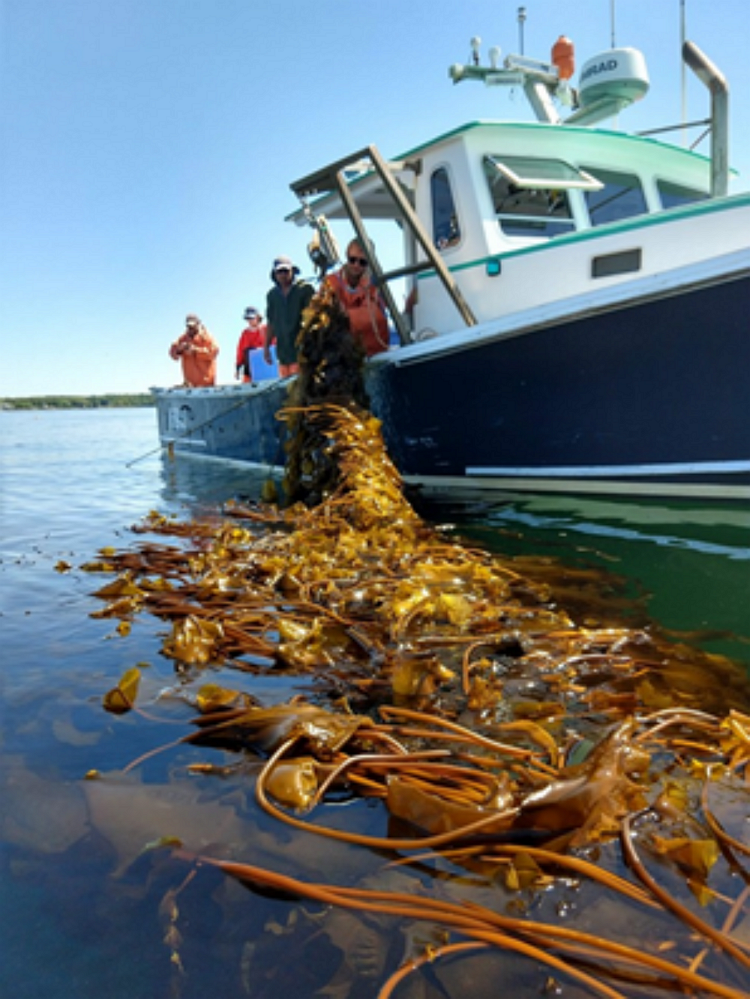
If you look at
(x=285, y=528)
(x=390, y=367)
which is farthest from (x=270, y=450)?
(x=285, y=528)

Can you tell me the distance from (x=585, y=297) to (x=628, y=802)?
4.18 meters

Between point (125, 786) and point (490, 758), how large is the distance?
3.40 feet

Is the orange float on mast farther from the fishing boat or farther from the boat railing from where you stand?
the boat railing

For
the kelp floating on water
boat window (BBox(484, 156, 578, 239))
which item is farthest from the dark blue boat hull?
the kelp floating on water

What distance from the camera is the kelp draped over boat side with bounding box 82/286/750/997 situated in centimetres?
141

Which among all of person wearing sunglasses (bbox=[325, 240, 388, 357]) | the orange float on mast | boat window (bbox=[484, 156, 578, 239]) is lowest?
person wearing sunglasses (bbox=[325, 240, 388, 357])

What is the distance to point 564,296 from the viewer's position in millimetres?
5918

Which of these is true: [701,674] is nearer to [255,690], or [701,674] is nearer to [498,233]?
[255,690]

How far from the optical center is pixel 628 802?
182 cm

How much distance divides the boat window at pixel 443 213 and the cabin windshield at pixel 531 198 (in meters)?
0.40

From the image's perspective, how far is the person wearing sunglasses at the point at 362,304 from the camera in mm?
7285

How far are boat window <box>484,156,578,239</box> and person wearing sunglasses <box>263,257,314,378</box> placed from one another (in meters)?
2.36

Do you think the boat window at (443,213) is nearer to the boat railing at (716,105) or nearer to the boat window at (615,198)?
the boat window at (615,198)

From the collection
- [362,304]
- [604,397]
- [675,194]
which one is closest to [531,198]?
[675,194]
